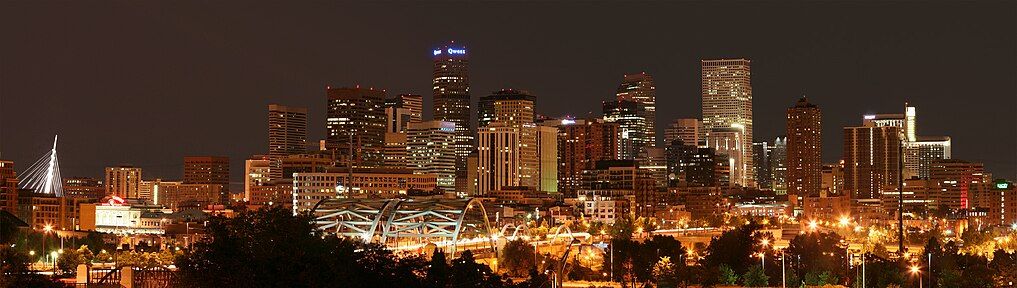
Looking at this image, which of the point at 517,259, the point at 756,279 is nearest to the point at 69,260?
the point at 517,259

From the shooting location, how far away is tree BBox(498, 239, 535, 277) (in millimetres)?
82062

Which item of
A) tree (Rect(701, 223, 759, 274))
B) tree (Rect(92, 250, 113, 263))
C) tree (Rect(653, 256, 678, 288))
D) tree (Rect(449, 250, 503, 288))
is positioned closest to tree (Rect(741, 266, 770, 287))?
tree (Rect(653, 256, 678, 288))

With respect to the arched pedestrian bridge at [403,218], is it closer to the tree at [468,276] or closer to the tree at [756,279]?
the tree at [756,279]

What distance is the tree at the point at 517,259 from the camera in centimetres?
8206

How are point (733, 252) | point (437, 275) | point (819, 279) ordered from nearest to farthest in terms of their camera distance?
point (437, 275) < point (819, 279) < point (733, 252)

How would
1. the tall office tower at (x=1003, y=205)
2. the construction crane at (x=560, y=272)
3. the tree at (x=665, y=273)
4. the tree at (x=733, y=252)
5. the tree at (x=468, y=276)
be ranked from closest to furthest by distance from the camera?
the tree at (x=468, y=276), the construction crane at (x=560, y=272), the tree at (x=665, y=273), the tree at (x=733, y=252), the tall office tower at (x=1003, y=205)

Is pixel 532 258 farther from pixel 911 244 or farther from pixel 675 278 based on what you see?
pixel 911 244

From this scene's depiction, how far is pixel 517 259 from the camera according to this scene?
8362cm

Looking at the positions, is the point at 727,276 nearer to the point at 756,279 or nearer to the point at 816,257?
the point at 756,279

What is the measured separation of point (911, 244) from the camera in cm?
12575

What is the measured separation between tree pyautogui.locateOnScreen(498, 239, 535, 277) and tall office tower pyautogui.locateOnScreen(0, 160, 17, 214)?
63.7 metres

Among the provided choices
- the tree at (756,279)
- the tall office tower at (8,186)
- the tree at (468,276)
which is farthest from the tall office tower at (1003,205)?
the tree at (468,276)

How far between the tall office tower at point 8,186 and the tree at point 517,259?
209ft

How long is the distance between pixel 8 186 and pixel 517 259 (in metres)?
68.5
